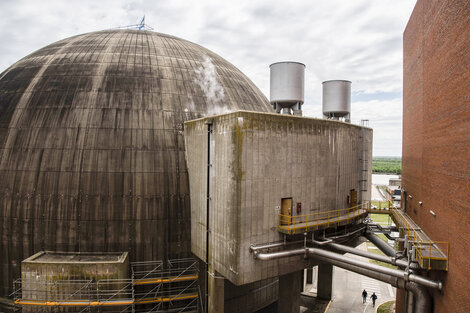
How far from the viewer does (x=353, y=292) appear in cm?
2805

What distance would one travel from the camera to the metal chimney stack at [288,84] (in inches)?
701

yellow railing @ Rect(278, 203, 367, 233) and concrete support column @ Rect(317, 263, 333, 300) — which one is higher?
yellow railing @ Rect(278, 203, 367, 233)

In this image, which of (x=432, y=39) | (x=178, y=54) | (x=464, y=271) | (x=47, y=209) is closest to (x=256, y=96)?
(x=178, y=54)

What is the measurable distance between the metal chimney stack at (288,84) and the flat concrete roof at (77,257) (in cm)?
1308

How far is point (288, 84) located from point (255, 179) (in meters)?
6.76

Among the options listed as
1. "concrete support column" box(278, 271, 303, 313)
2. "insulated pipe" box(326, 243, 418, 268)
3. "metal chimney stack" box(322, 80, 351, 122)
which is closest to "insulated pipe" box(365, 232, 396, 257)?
"insulated pipe" box(326, 243, 418, 268)

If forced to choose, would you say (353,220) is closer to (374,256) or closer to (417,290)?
(374,256)

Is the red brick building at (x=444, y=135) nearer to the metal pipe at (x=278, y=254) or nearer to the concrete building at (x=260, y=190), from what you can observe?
the concrete building at (x=260, y=190)

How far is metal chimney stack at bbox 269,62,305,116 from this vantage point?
17812 millimetres

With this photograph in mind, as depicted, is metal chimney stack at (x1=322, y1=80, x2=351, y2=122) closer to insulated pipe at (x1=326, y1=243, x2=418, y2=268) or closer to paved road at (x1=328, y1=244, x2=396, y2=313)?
insulated pipe at (x1=326, y1=243, x2=418, y2=268)

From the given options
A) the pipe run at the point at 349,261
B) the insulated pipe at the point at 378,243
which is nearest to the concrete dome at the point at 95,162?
the pipe run at the point at 349,261

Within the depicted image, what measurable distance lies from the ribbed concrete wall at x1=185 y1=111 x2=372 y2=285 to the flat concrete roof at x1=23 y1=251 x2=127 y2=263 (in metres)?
4.61

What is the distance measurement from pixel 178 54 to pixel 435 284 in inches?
866

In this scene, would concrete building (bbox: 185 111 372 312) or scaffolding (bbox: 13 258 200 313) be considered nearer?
concrete building (bbox: 185 111 372 312)
